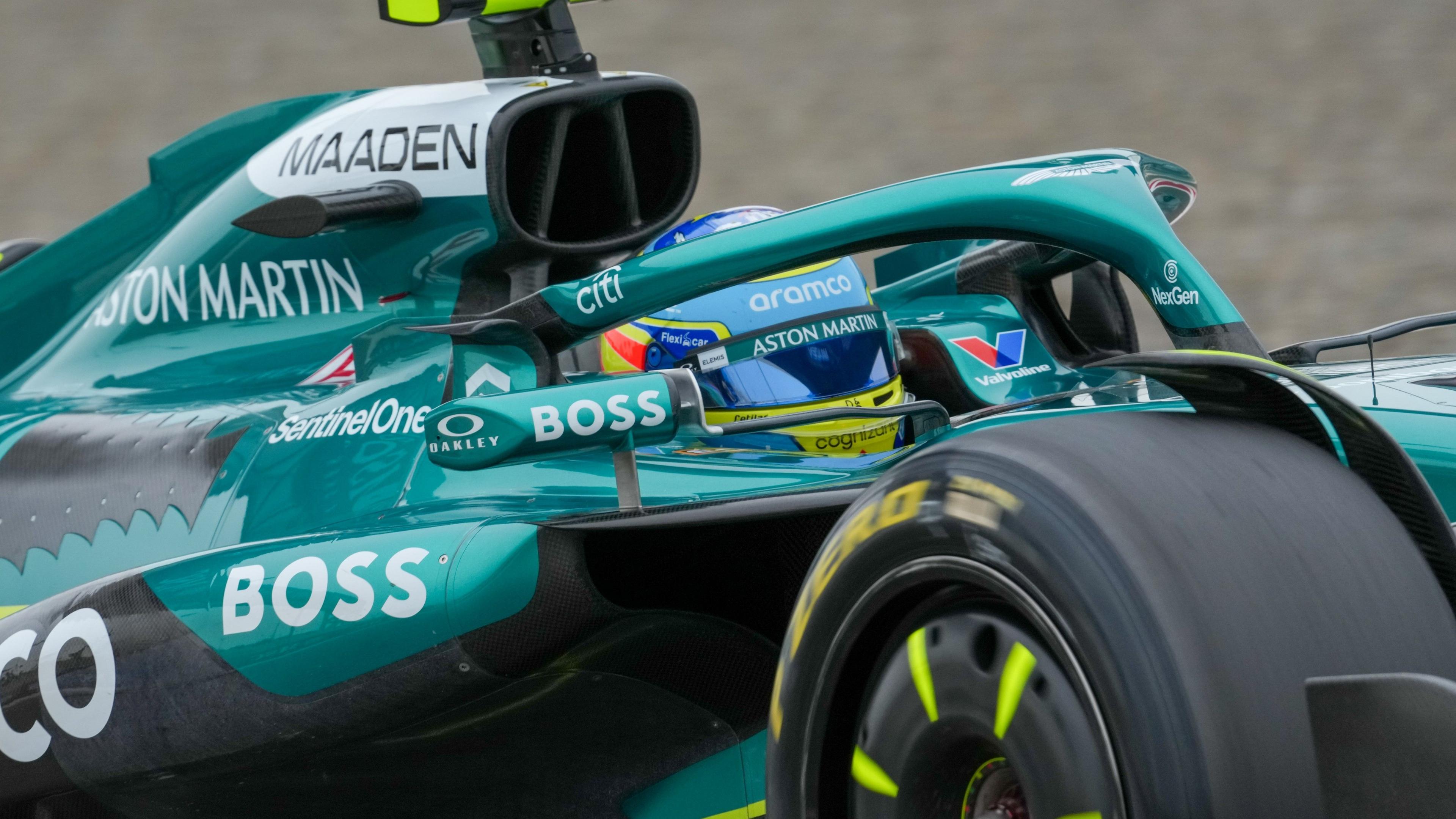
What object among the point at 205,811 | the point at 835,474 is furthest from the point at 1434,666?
the point at 205,811

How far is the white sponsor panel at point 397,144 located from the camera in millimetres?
2961

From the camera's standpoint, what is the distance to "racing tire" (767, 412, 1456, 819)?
127 centimetres

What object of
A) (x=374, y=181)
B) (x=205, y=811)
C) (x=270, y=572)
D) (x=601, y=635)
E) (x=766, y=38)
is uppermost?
(x=766, y=38)

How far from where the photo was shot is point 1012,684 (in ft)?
4.64

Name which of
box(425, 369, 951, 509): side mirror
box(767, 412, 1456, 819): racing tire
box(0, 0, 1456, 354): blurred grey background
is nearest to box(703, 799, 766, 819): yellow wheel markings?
box(425, 369, 951, 509): side mirror

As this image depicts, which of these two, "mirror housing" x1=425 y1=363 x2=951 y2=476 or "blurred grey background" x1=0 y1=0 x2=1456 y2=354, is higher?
"blurred grey background" x1=0 y1=0 x2=1456 y2=354

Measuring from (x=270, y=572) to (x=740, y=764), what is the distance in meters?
0.73

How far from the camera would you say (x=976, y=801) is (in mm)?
1496

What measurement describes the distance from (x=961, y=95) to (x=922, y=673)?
8696 millimetres

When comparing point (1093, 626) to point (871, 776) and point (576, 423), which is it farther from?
point (576, 423)

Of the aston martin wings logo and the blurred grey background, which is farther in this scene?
the blurred grey background

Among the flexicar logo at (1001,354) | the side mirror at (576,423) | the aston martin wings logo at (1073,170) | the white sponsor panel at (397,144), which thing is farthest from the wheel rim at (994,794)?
the white sponsor panel at (397,144)

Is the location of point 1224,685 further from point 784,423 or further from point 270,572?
point 270,572

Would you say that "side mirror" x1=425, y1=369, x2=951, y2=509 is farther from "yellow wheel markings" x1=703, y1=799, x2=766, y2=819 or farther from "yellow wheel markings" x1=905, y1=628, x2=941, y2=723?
"yellow wheel markings" x1=905, y1=628, x2=941, y2=723
